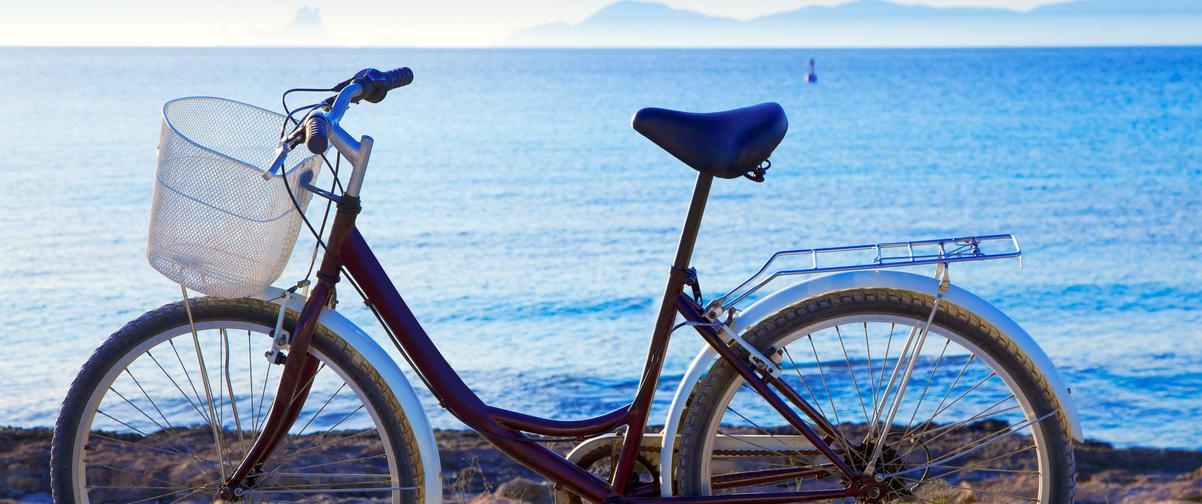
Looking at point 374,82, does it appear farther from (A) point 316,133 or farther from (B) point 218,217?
(B) point 218,217

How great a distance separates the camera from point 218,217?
249cm

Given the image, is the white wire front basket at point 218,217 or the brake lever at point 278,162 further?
the white wire front basket at point 218,217

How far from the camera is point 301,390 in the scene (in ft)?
9.04

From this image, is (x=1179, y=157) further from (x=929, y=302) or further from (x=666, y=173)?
(x=929, y=302)

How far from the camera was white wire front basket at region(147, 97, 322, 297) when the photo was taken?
245 cm

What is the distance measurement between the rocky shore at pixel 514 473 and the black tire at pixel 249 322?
53.5 inches

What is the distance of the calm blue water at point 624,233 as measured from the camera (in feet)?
28.0

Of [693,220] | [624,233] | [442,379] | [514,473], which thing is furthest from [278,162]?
[624,233]

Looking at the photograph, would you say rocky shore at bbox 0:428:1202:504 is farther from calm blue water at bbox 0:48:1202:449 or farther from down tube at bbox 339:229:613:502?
down tube at bbox 339:229:613:502

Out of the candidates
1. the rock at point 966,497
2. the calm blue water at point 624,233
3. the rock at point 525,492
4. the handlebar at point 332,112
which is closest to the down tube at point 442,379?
the handlebar at point 332,112

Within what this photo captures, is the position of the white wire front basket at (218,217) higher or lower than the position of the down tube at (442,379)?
higher

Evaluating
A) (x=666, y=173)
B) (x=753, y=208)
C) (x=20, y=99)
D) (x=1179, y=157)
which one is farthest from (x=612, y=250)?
(x=20, y=99)

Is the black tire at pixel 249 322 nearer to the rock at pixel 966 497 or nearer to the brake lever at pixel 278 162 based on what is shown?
the brake lever at pixel 278 162

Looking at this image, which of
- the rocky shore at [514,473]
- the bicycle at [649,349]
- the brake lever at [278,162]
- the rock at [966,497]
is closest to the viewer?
the brake lever at [278,162]
